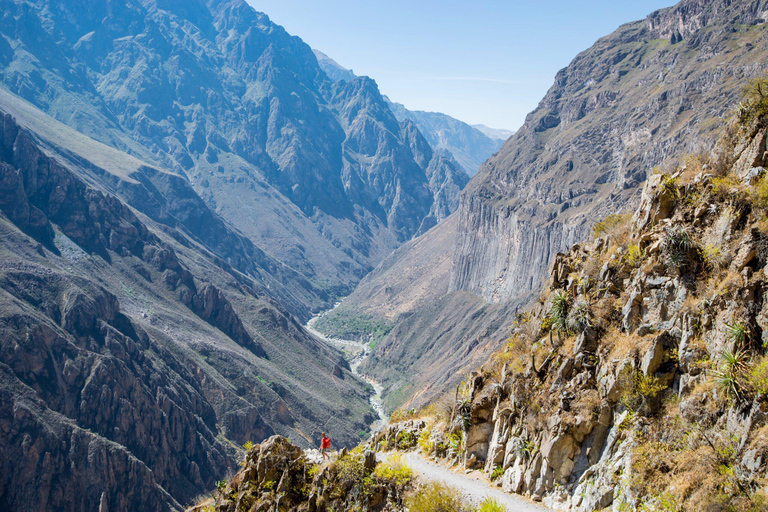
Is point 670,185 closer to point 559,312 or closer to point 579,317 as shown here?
point 579,317

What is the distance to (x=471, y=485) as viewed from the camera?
59.6ft

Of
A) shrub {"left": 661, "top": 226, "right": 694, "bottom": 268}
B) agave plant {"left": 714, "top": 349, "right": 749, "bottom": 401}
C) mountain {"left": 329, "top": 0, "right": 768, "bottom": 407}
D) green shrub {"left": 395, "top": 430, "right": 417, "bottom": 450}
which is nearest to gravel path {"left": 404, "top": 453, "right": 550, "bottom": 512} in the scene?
green shrub {"left": 395, "top": 430, "right": 417, "bottom": 450}

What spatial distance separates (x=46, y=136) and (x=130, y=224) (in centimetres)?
6935

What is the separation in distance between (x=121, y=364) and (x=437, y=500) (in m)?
68.0

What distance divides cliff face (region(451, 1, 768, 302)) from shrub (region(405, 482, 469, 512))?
79226 millimetres

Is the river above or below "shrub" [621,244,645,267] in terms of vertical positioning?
below

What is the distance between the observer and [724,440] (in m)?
12.5

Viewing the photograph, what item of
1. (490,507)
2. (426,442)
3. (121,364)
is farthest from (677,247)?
(121,364)

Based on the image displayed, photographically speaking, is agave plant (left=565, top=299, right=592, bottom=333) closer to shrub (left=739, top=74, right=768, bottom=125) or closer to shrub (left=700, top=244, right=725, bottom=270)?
shrub (left=700, top=244, right=725, bottom=270)

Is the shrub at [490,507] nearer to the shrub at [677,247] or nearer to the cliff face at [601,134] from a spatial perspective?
the shrub at [677,247]

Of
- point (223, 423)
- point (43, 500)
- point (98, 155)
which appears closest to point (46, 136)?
point (98, 155)

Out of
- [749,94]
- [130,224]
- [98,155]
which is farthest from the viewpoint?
[98,155]

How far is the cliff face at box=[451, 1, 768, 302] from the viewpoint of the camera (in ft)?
311

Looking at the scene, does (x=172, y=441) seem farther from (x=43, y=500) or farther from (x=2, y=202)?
(x=2, y=202)
